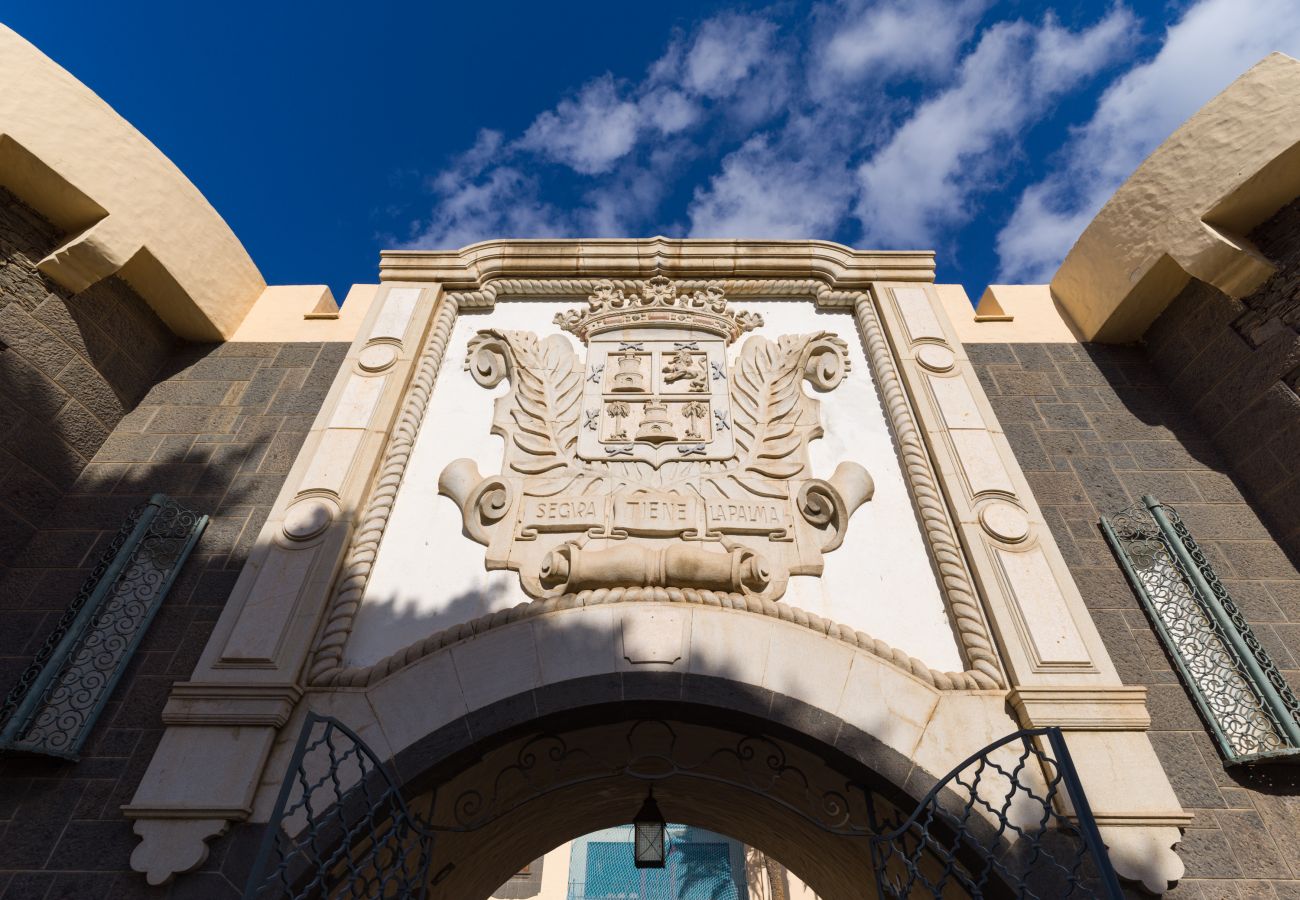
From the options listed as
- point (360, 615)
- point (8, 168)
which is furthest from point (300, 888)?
point (8, 168)

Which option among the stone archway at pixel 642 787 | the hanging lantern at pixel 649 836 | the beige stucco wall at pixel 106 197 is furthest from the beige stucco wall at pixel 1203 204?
the beige stucco wall at pixel 106 197

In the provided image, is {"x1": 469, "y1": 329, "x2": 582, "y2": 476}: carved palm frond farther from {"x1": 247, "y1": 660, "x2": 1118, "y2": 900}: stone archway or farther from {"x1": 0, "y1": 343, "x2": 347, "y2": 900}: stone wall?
{"x1": 247, "y1": 660, "x2": 1118, "y2": 900}: stone archway

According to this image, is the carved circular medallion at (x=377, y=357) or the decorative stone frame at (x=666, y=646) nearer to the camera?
the decorative stone frame at (x=666, y=646)

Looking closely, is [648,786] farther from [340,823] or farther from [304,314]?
[304,314]

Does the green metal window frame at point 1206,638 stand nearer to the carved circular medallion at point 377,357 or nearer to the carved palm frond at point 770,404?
the carved palm frond at point 770,404

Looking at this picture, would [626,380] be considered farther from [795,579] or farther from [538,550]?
[795,579]

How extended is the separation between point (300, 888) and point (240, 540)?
6.66ft

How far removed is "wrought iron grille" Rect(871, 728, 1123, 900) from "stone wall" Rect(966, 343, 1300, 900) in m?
0.54

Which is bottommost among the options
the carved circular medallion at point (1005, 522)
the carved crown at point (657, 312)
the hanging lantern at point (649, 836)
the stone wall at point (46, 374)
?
the hanging lantern at point (649, 836)

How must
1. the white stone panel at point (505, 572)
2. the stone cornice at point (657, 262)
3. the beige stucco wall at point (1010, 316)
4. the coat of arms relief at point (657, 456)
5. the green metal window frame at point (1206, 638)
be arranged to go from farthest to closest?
the stone cornice at point (657, 262), the beige stucco wall at point (1010, 316), the coat of arms relief at point (657, 456), the white stone panel at point (505, 572), the green metal window frame at point (1206, 638)

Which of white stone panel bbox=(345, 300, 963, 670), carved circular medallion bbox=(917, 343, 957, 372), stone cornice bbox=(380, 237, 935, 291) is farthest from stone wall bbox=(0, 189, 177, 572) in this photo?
carved circular medallion bbox=(917, 343, 957, 372)

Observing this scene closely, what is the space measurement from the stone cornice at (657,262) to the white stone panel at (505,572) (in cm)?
108

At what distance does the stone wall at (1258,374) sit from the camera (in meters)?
4.39

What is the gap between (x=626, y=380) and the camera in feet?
16.7
